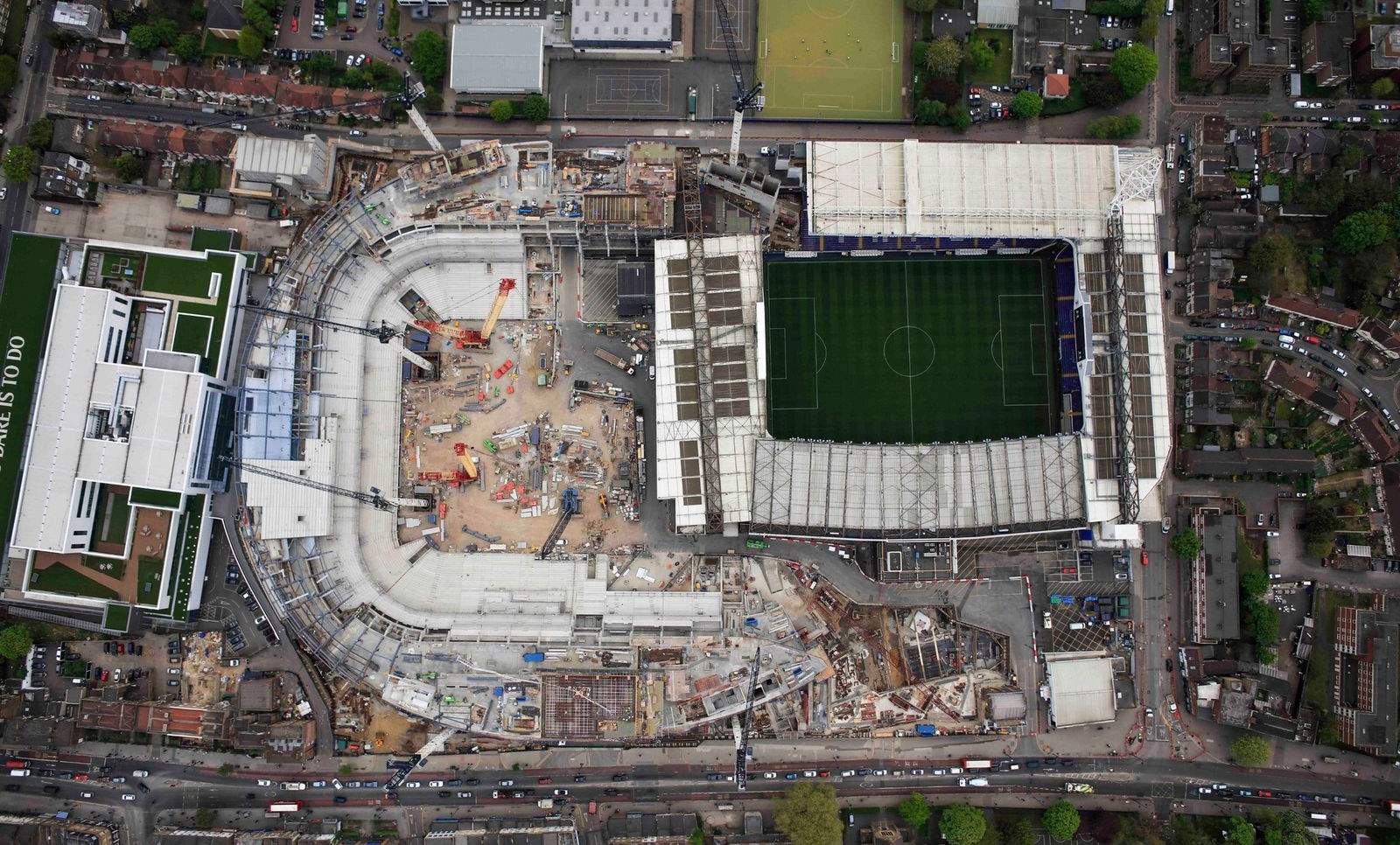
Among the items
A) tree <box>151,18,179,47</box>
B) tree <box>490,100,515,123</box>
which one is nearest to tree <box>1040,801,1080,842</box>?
tree <box>490,100,515,123</box>

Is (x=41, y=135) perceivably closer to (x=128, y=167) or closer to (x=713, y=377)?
(x=128, y=167)

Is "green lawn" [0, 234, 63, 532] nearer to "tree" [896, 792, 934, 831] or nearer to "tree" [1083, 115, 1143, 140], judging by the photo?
"tree" [896, 792, 934, 831]

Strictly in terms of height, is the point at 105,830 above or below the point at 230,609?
below

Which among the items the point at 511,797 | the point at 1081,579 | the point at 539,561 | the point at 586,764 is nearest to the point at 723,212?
the point at 539,561

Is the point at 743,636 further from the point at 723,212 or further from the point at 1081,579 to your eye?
the point at 723,212

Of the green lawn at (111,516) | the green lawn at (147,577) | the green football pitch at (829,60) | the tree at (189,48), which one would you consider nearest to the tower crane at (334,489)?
the green lawn at (111,516)
